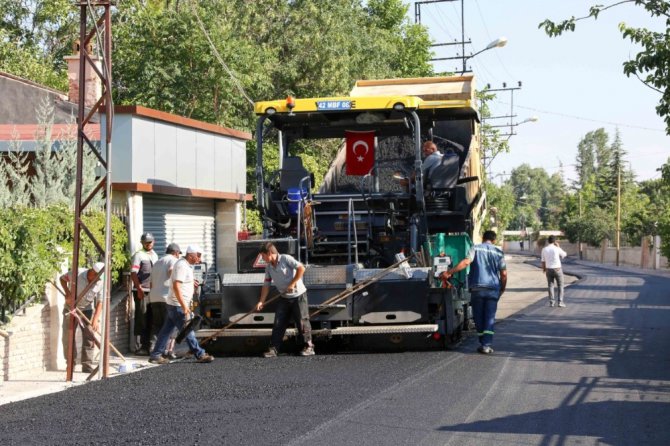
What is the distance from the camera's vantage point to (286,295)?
43.7 feet

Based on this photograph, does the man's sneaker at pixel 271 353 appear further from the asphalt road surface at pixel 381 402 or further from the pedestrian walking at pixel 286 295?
the asphalt road surface at pixel 381 402

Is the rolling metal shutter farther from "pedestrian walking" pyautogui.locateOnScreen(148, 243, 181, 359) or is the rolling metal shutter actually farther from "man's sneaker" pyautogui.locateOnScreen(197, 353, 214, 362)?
"man's sneaker" pyautogui.locateOnScreen(197, 353, 214, 362)

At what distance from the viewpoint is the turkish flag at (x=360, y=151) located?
15.3 metres

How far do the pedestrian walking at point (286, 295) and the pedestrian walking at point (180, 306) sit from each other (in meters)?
0.86

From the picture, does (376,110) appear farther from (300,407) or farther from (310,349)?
(300,407)

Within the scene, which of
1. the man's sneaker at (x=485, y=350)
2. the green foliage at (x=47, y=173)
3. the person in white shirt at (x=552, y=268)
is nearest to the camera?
the man's sneaker at (x=485, y=350)

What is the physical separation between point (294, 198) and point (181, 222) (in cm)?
439

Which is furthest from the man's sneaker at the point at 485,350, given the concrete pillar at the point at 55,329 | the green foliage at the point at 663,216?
the green foliage at the point at 663,216

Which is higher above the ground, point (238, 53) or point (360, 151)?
point (238, 53)

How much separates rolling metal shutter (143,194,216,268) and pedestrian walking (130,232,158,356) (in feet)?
7.14

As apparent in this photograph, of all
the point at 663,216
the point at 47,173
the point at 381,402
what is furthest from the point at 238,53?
the point at 663,216

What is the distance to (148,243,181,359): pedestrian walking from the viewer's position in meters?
13.7

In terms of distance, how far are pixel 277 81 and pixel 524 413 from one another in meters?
24.1

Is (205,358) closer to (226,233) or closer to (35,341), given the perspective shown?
(35,341)
